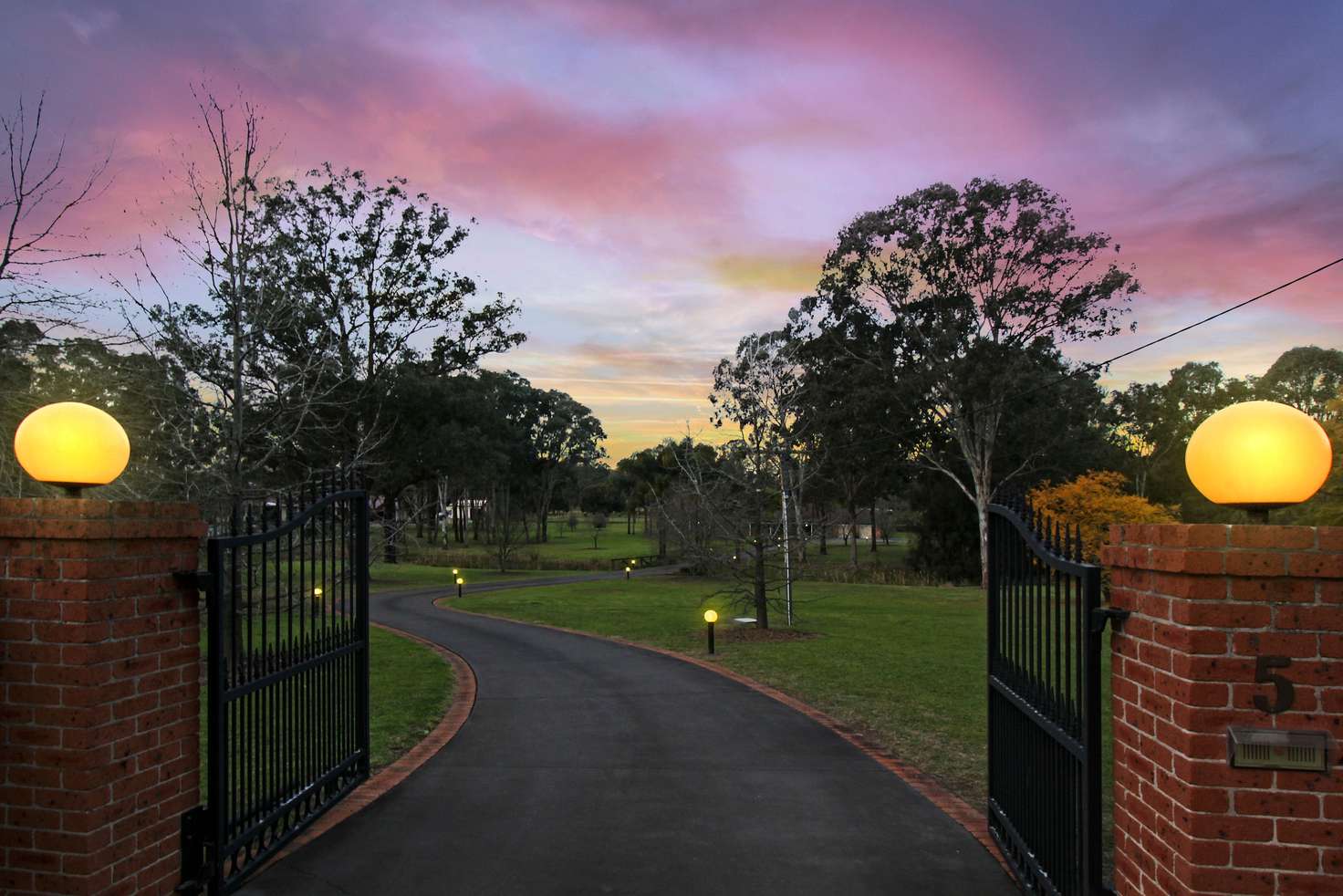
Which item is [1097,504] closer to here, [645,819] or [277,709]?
[645,819]

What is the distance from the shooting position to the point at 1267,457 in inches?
121

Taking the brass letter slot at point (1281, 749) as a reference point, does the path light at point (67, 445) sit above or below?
above

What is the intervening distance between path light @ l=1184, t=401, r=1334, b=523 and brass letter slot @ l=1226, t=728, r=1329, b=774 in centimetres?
77

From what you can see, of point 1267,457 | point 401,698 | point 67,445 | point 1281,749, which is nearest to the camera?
point 1281,749

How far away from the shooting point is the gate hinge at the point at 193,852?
161 inches

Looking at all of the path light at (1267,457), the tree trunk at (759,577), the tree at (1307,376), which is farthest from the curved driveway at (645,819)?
the tree at (1307,376)

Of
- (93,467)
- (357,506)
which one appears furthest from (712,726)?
(93,467)

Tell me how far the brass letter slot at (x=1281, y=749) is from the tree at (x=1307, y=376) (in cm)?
5634

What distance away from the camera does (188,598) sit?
4.14m

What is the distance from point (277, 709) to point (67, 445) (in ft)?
7.97

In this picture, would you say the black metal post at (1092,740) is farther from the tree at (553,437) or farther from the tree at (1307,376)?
the tree at (553,437)

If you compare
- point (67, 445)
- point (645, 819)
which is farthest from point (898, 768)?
point (67, 445)

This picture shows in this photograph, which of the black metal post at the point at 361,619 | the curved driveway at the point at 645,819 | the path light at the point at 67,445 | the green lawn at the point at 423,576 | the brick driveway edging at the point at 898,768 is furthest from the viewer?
the green lawn at the point at 423,576

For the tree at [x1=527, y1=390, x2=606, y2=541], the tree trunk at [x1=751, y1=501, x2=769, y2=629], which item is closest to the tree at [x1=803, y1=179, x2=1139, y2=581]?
the tree trunk at [x1=751, y1=501, x2=769, y2=629]
